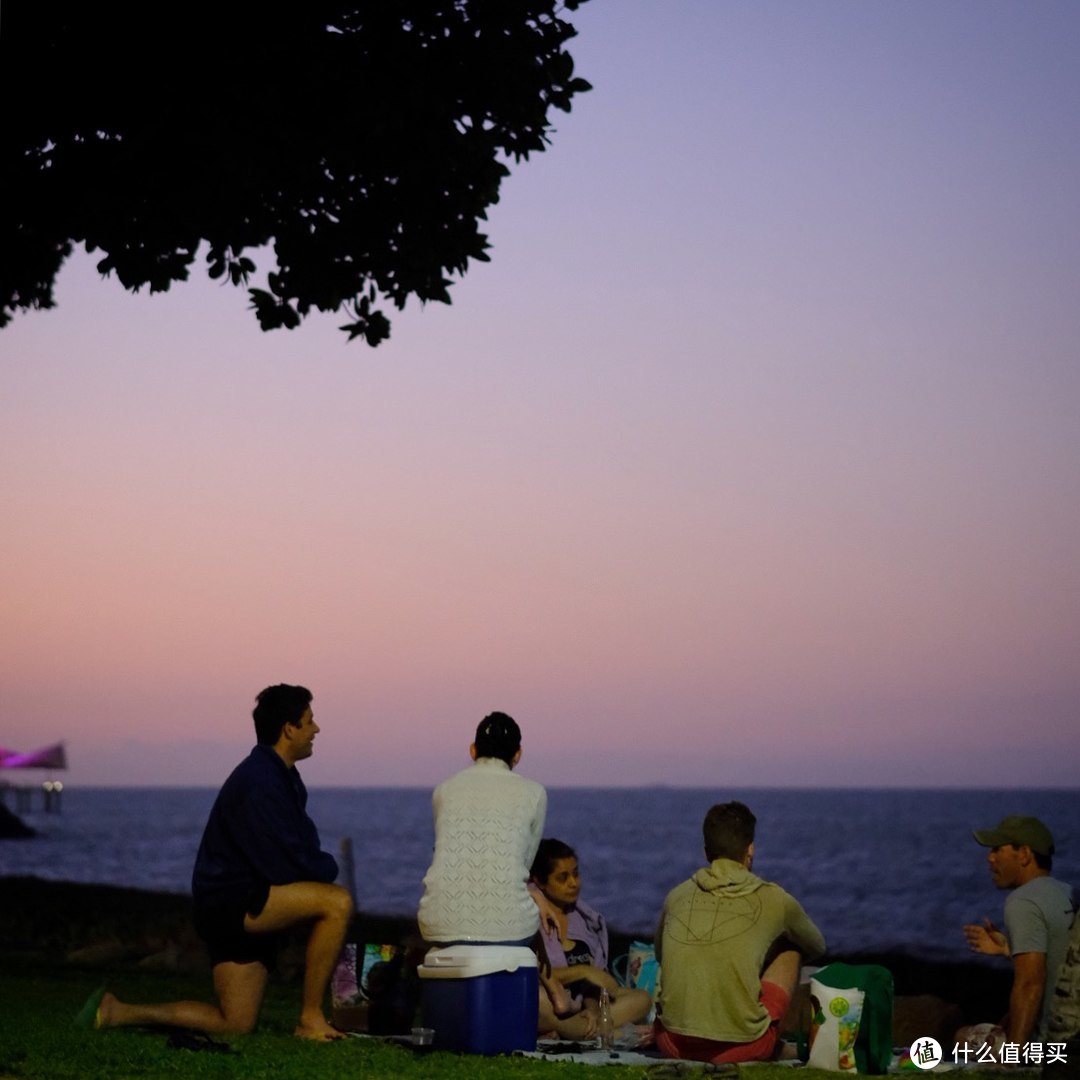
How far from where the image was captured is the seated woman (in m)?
10.2

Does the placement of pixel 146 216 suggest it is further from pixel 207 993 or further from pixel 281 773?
pixel 207 993

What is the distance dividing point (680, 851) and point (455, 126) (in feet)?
314

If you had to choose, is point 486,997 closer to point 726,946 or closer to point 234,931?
point 726,946

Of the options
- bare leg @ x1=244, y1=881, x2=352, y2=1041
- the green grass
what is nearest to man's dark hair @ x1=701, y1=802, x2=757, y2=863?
the green grass

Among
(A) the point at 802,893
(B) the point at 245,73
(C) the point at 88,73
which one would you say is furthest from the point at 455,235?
(A) the point at 802,893

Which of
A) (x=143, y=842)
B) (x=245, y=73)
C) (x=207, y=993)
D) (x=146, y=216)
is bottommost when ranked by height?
(x=143, y=842)

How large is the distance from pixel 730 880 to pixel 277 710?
2.61 metres

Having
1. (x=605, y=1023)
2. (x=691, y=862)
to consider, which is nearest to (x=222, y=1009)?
(x=605, y=1023)

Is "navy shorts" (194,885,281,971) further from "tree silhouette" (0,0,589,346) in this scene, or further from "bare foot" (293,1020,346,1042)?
"tree silhouette" (0,0,589,346)

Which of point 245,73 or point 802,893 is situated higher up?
point 245,73

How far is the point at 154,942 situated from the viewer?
18.2 meters

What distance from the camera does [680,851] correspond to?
106m

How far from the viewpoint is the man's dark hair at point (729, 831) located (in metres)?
9.17

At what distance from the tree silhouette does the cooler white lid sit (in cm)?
577
